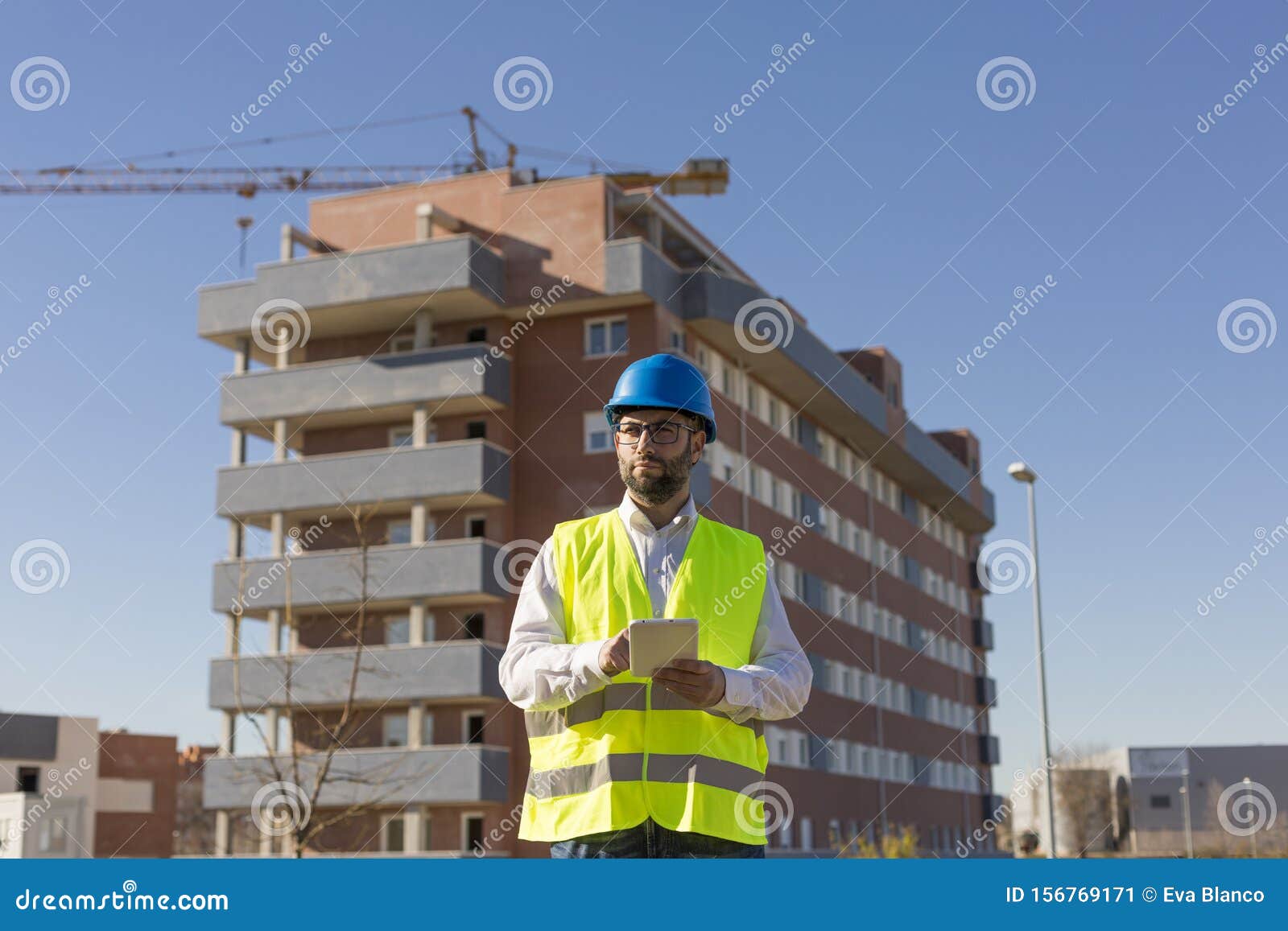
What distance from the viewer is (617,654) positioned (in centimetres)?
405

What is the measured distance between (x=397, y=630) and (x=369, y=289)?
892 centimetres

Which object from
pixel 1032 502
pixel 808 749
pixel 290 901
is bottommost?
pixel 290 901

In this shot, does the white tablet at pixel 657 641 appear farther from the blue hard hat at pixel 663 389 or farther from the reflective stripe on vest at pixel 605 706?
the blue hard hat at pixel 663 389

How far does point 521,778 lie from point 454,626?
4238mm

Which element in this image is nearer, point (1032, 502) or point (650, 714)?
point (650, 714)

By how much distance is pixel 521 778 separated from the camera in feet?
122

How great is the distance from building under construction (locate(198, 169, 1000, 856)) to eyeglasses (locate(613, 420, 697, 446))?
31.5 m

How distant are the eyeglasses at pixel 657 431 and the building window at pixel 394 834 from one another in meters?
33.7

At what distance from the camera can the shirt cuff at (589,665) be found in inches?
163

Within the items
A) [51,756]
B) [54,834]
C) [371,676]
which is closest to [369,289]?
[371,676]

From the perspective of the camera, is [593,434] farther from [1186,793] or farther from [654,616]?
[1186,793]

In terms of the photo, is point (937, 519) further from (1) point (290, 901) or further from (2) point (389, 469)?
(1) point (290, 901)

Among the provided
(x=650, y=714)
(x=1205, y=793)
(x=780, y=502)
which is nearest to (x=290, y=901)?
(x=650, y=714)

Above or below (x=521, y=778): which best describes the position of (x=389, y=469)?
above
